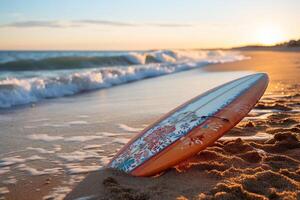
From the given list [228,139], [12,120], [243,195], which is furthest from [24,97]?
[243,195]

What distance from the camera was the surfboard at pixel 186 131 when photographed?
3.05 meters

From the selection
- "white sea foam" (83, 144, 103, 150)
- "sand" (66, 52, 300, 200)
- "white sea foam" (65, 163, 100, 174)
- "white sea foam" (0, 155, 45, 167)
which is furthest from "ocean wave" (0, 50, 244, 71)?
"sand" (66, 52, 300, 200)

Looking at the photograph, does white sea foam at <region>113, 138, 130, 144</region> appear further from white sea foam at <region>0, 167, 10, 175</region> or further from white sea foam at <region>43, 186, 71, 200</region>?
white sea foam at <region>43, 186, 71, 200</region>

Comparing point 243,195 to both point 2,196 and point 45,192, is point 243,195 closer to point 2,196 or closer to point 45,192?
point 45,192

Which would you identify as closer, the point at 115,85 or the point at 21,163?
the point at 21,163

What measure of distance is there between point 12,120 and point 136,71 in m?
7.78

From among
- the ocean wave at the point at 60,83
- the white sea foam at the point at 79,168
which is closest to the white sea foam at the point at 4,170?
the white sea foam at the point at 79,168

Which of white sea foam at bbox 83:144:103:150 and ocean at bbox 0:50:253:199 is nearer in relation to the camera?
ocean at bbox 0:50:253:199

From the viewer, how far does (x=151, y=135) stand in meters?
3.46

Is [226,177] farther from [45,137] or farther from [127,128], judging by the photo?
[45,137]

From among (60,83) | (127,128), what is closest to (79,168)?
(127,128)

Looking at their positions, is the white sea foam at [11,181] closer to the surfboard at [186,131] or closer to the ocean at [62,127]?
the ocean at [62,127]

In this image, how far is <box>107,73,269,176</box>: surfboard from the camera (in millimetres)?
3053

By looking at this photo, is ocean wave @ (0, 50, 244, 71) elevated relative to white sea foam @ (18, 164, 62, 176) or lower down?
elevated
